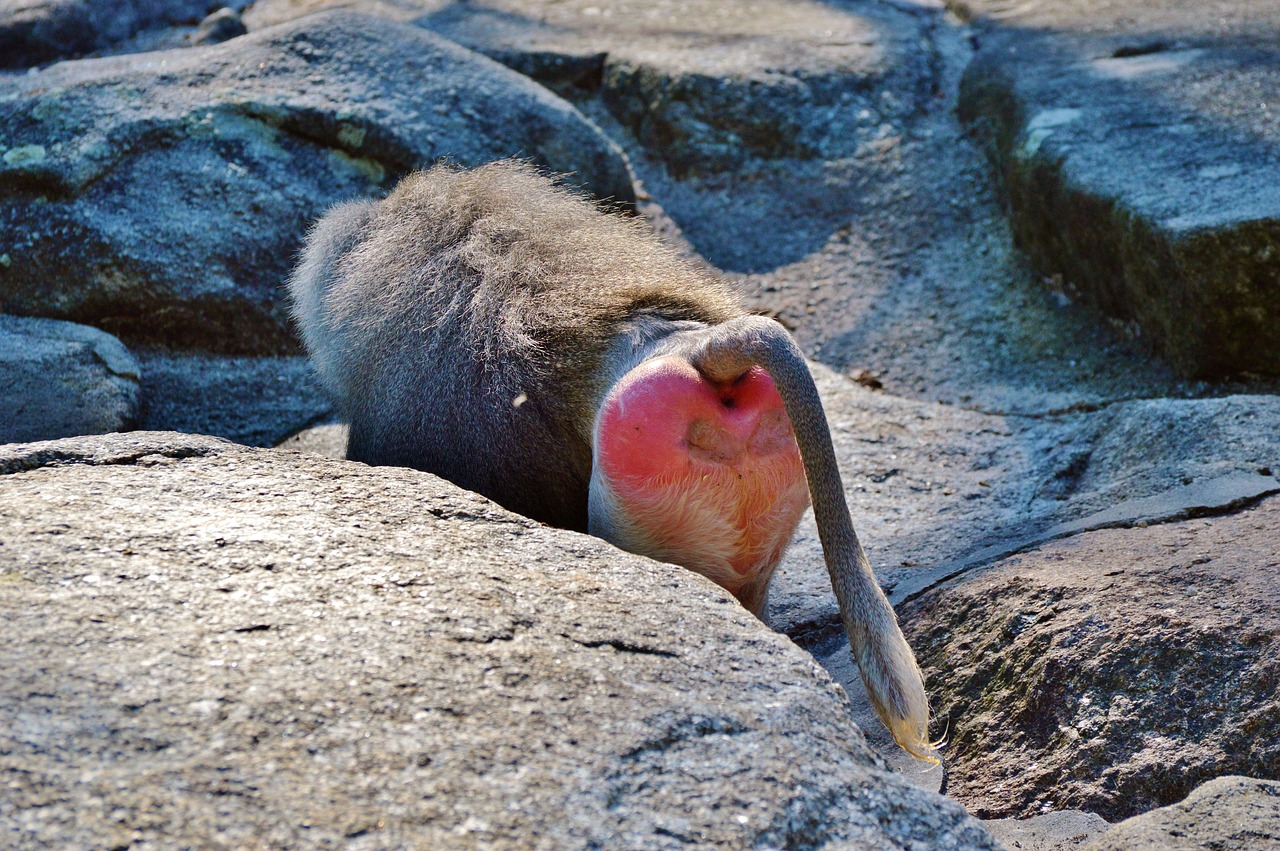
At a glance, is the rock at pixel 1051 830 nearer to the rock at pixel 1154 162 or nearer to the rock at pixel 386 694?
the rock at pixel 386 694

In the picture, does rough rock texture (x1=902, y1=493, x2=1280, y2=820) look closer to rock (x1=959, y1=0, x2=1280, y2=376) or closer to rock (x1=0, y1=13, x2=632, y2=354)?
rock (x1=959, y1=0, x2=1280, y2=376)

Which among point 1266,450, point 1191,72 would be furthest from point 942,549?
point 1191,72

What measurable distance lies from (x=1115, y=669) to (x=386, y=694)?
1.01 m

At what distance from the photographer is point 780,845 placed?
1039 millimetres

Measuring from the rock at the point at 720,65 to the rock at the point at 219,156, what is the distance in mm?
645

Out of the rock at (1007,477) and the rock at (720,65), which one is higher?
the rock at (720,65)

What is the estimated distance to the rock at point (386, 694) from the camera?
1.00 meters

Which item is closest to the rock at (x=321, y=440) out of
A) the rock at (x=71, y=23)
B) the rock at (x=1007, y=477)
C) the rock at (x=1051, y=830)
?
the rock at (x=1007, y=477)

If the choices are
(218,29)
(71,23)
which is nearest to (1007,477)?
(218,29)

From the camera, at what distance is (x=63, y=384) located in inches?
101

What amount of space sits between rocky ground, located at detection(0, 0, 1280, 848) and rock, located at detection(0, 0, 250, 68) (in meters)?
0.02

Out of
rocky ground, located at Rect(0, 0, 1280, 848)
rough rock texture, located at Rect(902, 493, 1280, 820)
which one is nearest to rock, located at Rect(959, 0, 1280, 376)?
rocky ground, located at Rect(0, 0, 1280, 848)

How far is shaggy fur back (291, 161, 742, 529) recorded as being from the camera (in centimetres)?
191

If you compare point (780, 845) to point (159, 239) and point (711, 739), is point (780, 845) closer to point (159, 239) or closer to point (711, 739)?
point (711, 739)
